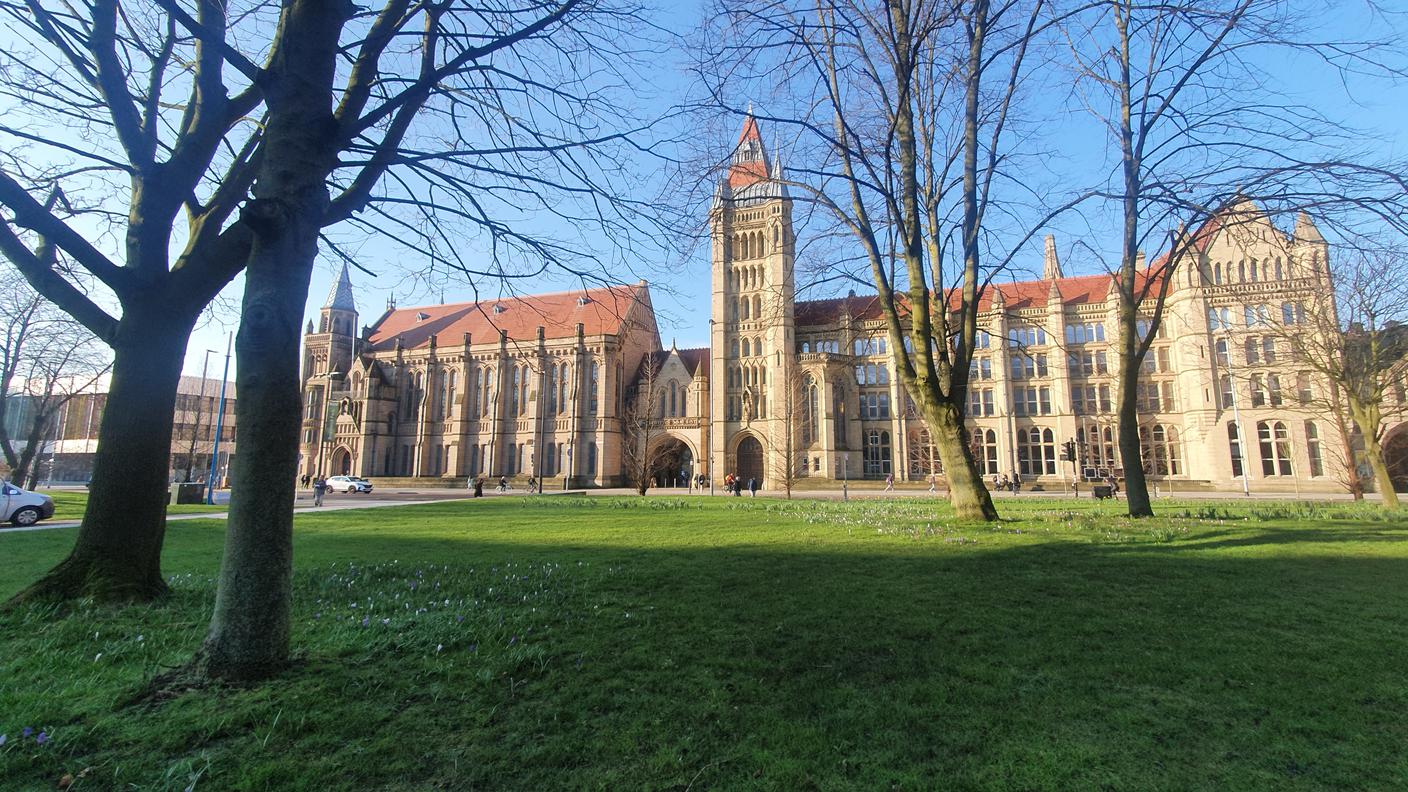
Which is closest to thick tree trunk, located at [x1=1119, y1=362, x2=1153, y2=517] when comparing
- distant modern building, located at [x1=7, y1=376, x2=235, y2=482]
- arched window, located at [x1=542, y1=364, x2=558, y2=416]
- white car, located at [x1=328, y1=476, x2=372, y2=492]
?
white car, located at [x1=328, y1=476, x2=372, y2=492]

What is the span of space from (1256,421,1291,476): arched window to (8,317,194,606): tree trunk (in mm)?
54679

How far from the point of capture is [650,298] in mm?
6672

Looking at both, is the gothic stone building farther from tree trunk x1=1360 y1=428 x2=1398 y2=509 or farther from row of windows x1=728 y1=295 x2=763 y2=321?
tree trunk x1=1360 y1=428 x2=1398 y2=509

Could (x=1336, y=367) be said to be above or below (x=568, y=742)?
above

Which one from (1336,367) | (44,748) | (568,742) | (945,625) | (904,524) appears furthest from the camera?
(1336,367)

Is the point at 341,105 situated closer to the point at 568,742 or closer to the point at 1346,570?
the point at 568,742

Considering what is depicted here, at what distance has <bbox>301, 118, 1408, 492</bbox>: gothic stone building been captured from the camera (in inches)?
1612

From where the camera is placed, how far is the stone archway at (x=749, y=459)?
4953cm

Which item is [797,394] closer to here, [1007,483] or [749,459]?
[749,459]

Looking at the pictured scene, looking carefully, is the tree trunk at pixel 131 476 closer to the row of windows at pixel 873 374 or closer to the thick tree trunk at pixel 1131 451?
the thick tree trunk at pixel 1131 451

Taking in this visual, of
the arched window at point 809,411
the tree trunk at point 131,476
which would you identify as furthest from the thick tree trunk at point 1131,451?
the arched window at point 809,411

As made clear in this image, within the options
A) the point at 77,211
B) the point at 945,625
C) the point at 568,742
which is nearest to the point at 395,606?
the point at 568,742

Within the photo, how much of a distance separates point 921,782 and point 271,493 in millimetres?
3862

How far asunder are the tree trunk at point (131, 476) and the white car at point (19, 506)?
16232 mm
